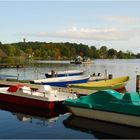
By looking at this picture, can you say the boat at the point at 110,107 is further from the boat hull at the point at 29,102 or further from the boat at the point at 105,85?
the boat at the point at 105,85

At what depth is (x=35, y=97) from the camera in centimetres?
2552

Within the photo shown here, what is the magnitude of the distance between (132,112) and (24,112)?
865cm

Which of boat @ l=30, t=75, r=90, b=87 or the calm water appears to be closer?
the calm water

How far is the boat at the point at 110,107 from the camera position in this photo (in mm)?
20203

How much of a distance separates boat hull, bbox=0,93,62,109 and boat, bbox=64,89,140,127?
1.91m

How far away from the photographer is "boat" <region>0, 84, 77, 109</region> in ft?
81.3

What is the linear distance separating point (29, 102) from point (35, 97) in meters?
0.82

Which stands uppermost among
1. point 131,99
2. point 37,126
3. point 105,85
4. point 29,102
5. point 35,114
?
point 131,99

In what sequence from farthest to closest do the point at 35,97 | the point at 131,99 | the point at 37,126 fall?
the point at 35,97, the point at 37,126, the point at 131,99

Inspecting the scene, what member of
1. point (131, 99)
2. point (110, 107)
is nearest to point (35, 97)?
point (110, 107)

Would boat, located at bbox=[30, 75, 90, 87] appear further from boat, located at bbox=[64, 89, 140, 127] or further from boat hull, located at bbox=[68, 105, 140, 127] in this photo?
boat hull, located at bbox=[68, 105, 140, 127]

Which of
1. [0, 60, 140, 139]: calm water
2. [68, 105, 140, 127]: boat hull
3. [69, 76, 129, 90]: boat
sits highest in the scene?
[69, 76, 129, 90]: boat

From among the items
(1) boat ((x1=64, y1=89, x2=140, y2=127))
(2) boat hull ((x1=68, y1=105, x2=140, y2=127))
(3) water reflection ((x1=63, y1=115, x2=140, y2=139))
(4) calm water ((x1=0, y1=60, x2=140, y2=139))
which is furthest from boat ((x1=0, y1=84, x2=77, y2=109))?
(3) water reflection ((x1=63, y1=115, x2=140, y2=139))

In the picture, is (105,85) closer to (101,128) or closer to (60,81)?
(60,81)
